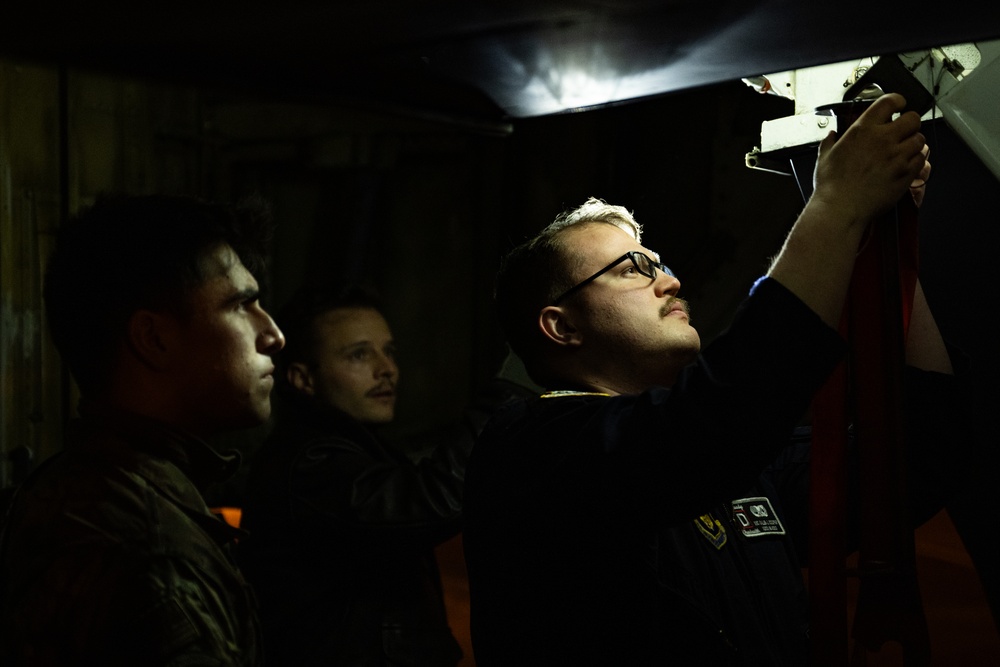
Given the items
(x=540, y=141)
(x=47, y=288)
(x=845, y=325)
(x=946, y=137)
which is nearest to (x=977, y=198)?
(x=946, y=137)

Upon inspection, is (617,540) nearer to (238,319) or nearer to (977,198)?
(238,319)

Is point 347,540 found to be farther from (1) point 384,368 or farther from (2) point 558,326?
(2) point 558,326

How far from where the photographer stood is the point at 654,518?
1243 mm

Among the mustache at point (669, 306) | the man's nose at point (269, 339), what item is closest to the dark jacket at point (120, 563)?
the man's nose at point (269, 339)

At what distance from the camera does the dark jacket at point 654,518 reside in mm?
1173

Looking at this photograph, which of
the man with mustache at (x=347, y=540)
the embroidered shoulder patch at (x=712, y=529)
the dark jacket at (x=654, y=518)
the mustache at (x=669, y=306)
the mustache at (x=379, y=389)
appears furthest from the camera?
the mustache at (x=379, y=389)

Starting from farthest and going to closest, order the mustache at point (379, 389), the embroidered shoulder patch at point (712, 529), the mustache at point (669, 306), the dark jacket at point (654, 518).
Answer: the mustache at point (379, 389) → the mustache at point (669, 306) → the embroidered shoulder patch at point (712, 529) → the dark jacket at point (654, 518)

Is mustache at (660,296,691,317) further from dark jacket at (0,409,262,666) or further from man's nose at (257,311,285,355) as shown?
dark jacket at (0,409,262,666)

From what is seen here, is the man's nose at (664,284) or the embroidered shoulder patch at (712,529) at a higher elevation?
the man's nose at (664,284)

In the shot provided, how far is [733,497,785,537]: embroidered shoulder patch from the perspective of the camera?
1.65m

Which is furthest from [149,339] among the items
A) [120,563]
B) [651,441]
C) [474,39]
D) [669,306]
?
[669,306]

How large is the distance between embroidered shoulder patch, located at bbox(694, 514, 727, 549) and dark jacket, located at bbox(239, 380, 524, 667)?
0.78 m

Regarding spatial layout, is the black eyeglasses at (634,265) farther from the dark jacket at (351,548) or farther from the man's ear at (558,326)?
the dark jacket at (351,548)

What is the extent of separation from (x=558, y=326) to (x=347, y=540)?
0.85 metres
